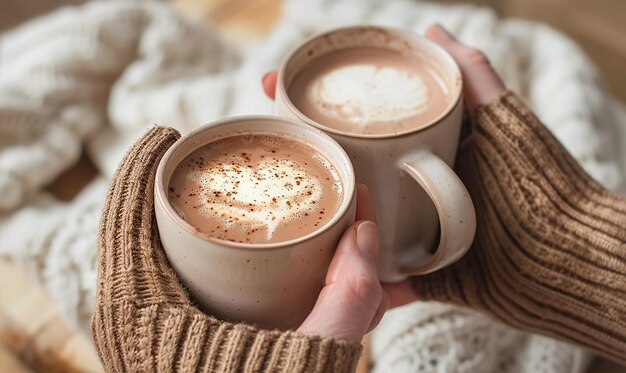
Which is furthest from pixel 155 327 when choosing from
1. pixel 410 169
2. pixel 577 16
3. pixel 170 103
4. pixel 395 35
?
pixel 577 16

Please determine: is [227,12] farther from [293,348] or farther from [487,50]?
[293,348]

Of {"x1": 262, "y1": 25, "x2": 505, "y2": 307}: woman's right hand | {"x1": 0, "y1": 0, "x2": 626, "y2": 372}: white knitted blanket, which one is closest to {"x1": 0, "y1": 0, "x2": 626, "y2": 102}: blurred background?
{"x1": 0, "y1": 0, "x2": 626, "y2": 372}: white knitted blanket

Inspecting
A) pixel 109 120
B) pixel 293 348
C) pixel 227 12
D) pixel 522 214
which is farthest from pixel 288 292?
pixel 227 12

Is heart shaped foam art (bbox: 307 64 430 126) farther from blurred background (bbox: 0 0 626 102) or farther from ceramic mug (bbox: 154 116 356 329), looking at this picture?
Result: blurred background (bbox: 0 0 626 102)

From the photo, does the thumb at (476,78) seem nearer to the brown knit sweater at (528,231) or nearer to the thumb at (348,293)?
the brown knit sweater at (528,231)

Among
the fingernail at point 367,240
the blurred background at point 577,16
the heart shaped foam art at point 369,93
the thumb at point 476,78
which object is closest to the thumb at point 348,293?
the fingernail at point 367,240

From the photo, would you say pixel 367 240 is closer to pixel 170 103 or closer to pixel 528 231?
pixel 528 231
